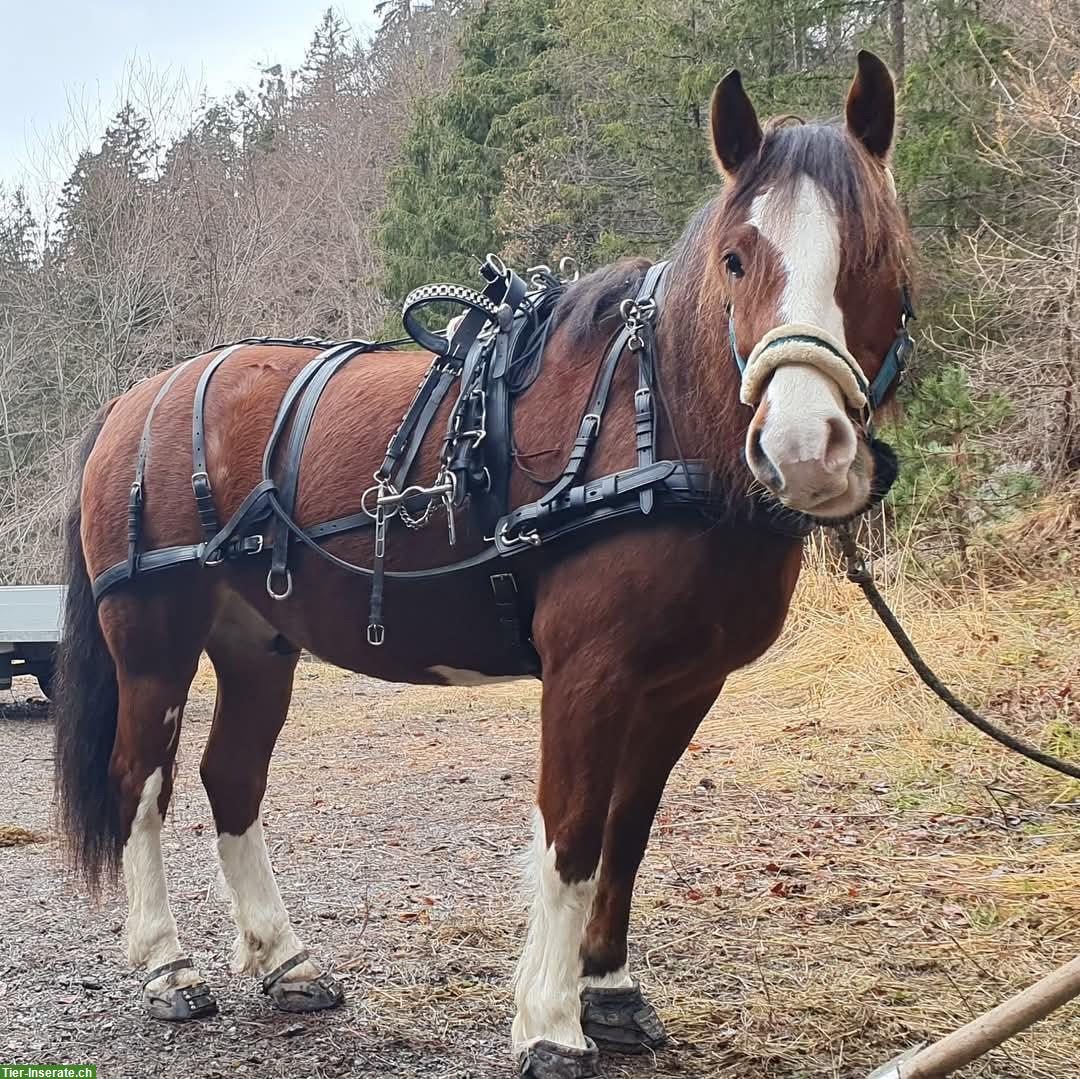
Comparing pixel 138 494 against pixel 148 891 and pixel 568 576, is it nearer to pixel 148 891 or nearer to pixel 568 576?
pixel 148 891

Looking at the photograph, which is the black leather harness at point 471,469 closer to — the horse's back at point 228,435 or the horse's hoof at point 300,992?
the horse's back at point 228,435

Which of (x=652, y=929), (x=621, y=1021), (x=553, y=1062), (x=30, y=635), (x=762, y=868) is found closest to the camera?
(x=553, y=1062)

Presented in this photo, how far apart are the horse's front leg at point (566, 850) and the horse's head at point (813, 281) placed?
0.66 meters

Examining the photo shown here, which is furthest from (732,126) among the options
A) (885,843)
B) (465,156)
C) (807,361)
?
(465,156)

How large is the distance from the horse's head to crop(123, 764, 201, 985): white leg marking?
83.1 inches

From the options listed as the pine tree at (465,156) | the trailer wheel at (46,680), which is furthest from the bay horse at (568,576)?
the pine tree at (465,156)

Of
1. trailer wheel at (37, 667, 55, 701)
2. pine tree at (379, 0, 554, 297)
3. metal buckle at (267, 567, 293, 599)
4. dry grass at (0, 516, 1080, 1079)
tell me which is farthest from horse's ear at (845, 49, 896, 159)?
pine tree at (379, 0, 554, 297)

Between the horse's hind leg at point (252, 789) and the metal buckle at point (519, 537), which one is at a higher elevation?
the metal buckle at point (519, 537)

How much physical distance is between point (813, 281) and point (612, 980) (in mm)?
1823

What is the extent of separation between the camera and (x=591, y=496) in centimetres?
236

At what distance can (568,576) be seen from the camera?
2.42 meters

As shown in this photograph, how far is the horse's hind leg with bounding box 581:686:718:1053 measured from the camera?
2.71 metres

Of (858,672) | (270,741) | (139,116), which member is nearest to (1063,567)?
(858,672)

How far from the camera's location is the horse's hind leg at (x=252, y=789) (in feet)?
10.0
